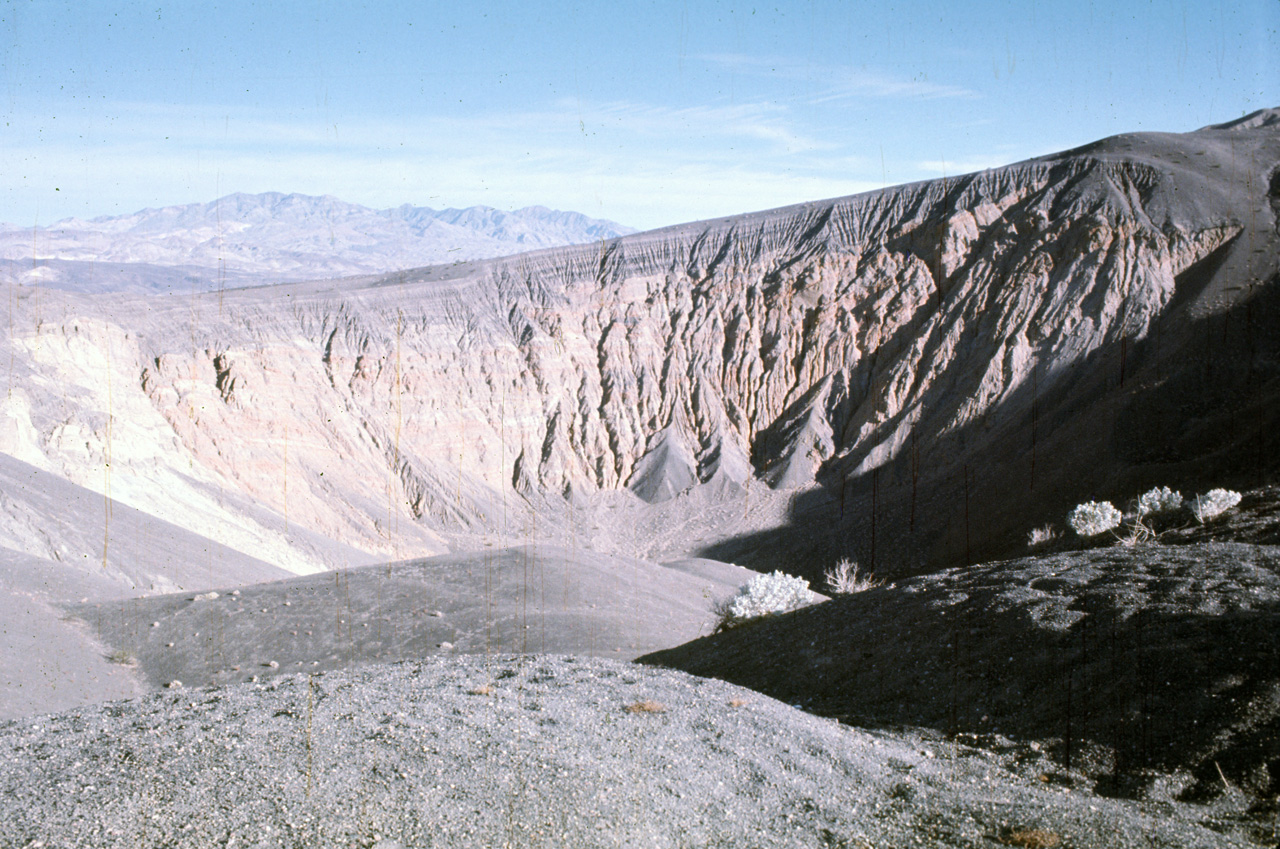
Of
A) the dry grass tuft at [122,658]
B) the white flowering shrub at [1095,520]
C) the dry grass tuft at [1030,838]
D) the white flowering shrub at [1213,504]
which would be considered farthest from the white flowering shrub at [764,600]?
the dry grass tuft at [122,658]

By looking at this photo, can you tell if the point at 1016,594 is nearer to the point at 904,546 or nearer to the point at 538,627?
the point at 538,627

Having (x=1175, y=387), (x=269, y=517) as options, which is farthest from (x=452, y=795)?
(x=1175, y=387)

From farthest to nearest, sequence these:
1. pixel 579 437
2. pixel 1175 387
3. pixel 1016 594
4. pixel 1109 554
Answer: pixel 579 437, pixel 1175 387, pixel 1109 554, pixel 1016 594

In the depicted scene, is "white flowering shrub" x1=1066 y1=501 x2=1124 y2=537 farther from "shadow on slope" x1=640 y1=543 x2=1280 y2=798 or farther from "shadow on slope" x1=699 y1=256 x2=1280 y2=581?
"shadow on slope" x1=699 y1=256 x2=1280 y2=581

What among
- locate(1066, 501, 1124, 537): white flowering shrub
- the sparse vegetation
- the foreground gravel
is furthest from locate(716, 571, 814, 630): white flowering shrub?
the foreground gravel

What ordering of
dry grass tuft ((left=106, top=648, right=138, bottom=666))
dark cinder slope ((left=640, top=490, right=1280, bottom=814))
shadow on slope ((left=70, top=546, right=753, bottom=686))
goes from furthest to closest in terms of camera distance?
1. shadow on slope ((left=70, top=546, right=753, bottom=686))
2. dry grass tuft ((left=106, top=648, right=138, bottom=666))
3. dark cinder slope ((left=640, top=490, right=1280, bottom=814))

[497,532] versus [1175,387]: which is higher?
[1175,387]

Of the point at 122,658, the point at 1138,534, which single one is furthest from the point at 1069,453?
the point at 122,658
